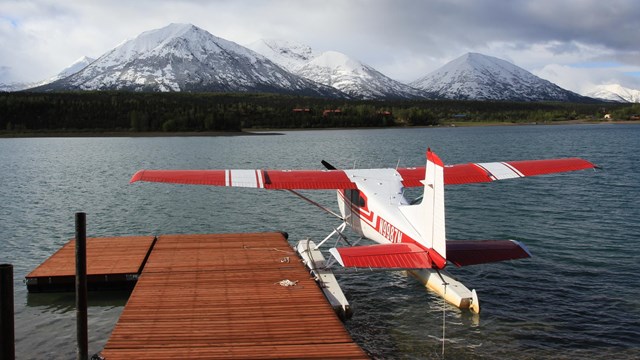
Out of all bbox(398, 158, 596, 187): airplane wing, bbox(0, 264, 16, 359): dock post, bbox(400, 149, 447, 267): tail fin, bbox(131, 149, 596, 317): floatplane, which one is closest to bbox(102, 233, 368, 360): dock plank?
bbox(131, 149, 596, 317): floatplane

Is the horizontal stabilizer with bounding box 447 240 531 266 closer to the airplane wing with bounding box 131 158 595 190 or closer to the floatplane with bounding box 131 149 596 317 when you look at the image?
the floatplane with bounding box 131 149 596 317

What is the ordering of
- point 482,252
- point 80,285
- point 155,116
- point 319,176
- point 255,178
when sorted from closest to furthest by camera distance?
point 80,285 → point 482,252 → point 255,178 → point 319,176 → point 155,116

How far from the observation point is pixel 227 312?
30.4 feet

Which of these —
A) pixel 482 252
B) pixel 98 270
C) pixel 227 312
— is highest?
pixel 482 252

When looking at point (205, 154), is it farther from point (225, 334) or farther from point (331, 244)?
point (225, 334)

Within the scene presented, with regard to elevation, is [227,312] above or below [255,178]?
below

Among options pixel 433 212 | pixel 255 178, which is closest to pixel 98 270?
pixel 255 178

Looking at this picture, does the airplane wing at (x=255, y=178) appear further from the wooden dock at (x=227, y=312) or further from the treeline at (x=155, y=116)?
the treeline at (x=155, y=116)

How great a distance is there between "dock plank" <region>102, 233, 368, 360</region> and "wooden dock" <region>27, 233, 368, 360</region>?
0.04ft

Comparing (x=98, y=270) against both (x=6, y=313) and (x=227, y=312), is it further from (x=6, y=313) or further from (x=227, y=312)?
(x=6, y=313)

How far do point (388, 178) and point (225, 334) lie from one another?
6152mm

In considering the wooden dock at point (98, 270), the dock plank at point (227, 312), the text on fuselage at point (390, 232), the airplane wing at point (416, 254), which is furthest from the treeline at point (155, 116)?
the airplane wing at point (416, 254)

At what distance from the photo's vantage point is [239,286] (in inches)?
422

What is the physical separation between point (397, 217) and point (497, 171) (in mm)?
3911
